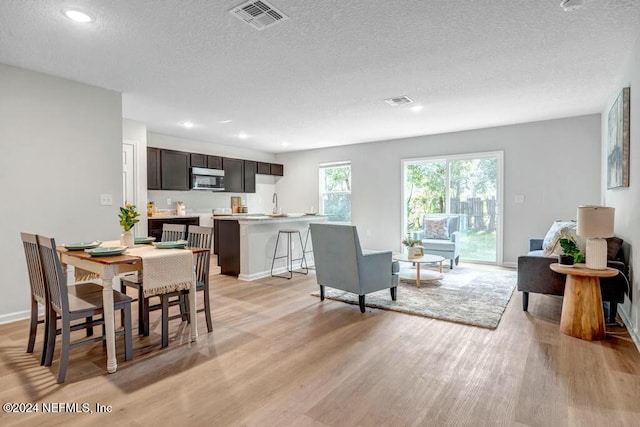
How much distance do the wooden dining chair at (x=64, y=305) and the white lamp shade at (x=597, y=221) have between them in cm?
364

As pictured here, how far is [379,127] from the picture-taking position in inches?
237

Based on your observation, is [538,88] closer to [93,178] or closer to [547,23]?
[547,23]

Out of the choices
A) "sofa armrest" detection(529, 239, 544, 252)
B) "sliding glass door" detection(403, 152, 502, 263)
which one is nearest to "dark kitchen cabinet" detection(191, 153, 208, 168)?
"sliding glass door" detection(403, 152, 502, 263)

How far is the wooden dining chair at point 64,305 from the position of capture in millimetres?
2195

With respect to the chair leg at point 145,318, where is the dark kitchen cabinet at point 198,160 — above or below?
above

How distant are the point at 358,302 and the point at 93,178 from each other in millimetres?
3250

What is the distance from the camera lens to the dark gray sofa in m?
3.08

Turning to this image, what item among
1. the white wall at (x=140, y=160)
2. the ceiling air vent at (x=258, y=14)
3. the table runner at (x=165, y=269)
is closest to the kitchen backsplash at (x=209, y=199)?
the white wall at (x=140, y=160)

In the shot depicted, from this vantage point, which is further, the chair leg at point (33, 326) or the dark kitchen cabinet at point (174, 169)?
the dark kitchen cabinet at point (174, 169)

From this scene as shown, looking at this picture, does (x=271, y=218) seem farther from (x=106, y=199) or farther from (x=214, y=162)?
(x=214, y=162)

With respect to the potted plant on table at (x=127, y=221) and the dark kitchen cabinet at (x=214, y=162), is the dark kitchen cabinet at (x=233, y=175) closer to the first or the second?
the dark kitchen cabinet at (x=214, y=162)

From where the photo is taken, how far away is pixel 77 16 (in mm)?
2432

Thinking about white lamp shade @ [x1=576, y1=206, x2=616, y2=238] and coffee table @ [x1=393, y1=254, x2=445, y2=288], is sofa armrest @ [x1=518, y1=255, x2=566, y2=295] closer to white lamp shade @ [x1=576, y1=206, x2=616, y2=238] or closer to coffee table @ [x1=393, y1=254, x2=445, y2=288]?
white lamp shade @ [x1=576, y1=206, x2=616, y2=238]

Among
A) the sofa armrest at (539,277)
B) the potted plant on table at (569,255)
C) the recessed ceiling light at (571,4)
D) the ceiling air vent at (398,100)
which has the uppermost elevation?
the ceiling air vent at (398,100)
